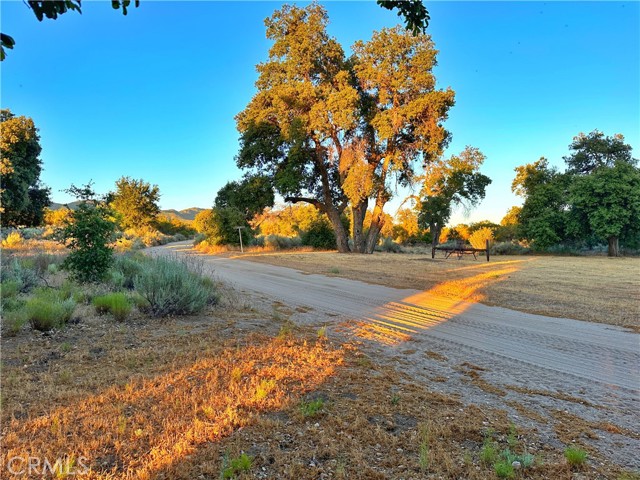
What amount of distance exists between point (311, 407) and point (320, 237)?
2994cm

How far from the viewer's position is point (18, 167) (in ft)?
70.7

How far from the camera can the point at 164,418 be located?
9.89 feet

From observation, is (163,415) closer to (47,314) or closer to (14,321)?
(47,314)

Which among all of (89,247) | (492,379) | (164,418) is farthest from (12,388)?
(89,247)

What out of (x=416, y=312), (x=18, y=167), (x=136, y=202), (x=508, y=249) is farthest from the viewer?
(x=136, y=202)

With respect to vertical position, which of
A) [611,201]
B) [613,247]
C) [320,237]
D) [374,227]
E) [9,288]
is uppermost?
[611,201]

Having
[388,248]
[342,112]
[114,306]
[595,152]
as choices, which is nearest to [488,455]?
[114,306]

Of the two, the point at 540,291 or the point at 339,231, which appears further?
the point at 339,231

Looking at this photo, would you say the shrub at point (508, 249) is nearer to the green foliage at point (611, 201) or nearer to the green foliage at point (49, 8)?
the green foliage at point (611, 201)

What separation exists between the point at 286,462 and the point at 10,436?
2.04 meters

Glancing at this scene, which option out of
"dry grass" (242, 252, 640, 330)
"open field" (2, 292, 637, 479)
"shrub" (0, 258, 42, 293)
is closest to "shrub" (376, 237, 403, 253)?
"dry grass" (242, 252, 640, 330)

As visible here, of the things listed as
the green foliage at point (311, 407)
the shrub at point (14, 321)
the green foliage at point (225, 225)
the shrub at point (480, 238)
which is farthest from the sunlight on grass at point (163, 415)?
the shrub at point (480, 238)

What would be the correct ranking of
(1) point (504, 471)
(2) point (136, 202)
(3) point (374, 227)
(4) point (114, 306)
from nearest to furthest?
(1) point (504, 471)
(4) point (114, 306)
(3) point (374, 227)
(2) point (136, 202)

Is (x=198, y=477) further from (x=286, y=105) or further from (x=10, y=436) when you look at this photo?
(x=286, y=105)
